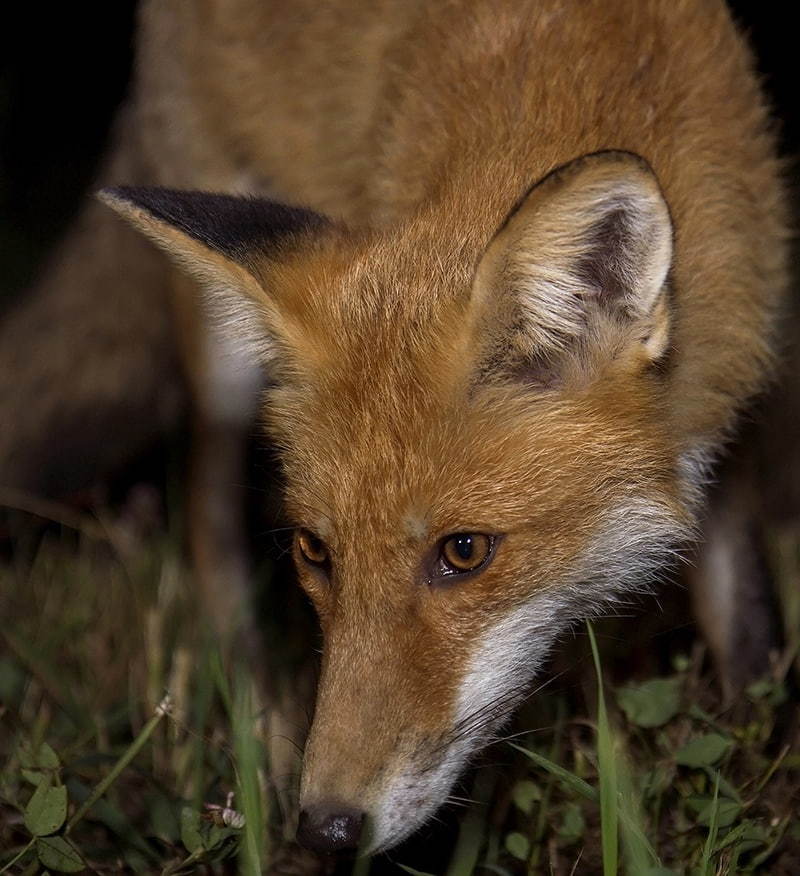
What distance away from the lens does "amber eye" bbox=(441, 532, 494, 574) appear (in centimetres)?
231

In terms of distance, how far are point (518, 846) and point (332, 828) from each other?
0.61m

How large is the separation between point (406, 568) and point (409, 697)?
24 centimetres

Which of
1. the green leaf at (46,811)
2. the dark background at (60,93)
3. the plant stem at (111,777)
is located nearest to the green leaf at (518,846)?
the plant stem at (111,777)

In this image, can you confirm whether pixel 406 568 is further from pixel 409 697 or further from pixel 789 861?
pixel 789 861

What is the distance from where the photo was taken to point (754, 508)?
3.65 metres

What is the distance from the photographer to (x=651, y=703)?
2932 mm

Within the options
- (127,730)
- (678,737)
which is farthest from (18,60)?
(678,737)

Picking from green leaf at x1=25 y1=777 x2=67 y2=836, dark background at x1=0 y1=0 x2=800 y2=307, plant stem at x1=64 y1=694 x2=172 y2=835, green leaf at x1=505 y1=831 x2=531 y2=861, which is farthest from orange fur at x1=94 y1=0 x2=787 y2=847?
dark background at x1=0 y1=0 x2=800 y2=307

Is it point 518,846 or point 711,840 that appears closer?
point 711,840

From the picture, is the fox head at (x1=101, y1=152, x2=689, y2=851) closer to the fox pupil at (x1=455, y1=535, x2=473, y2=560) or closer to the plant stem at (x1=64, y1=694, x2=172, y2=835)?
the fox pupil at (x1=455, y1=535, x2=473, y2=560)

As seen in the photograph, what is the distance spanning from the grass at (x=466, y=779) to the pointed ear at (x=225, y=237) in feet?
2.81

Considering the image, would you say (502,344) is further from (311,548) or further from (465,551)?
(311,548)

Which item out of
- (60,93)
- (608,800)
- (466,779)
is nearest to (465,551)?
(608,800)

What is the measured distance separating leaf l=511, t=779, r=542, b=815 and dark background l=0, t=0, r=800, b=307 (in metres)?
5.11
